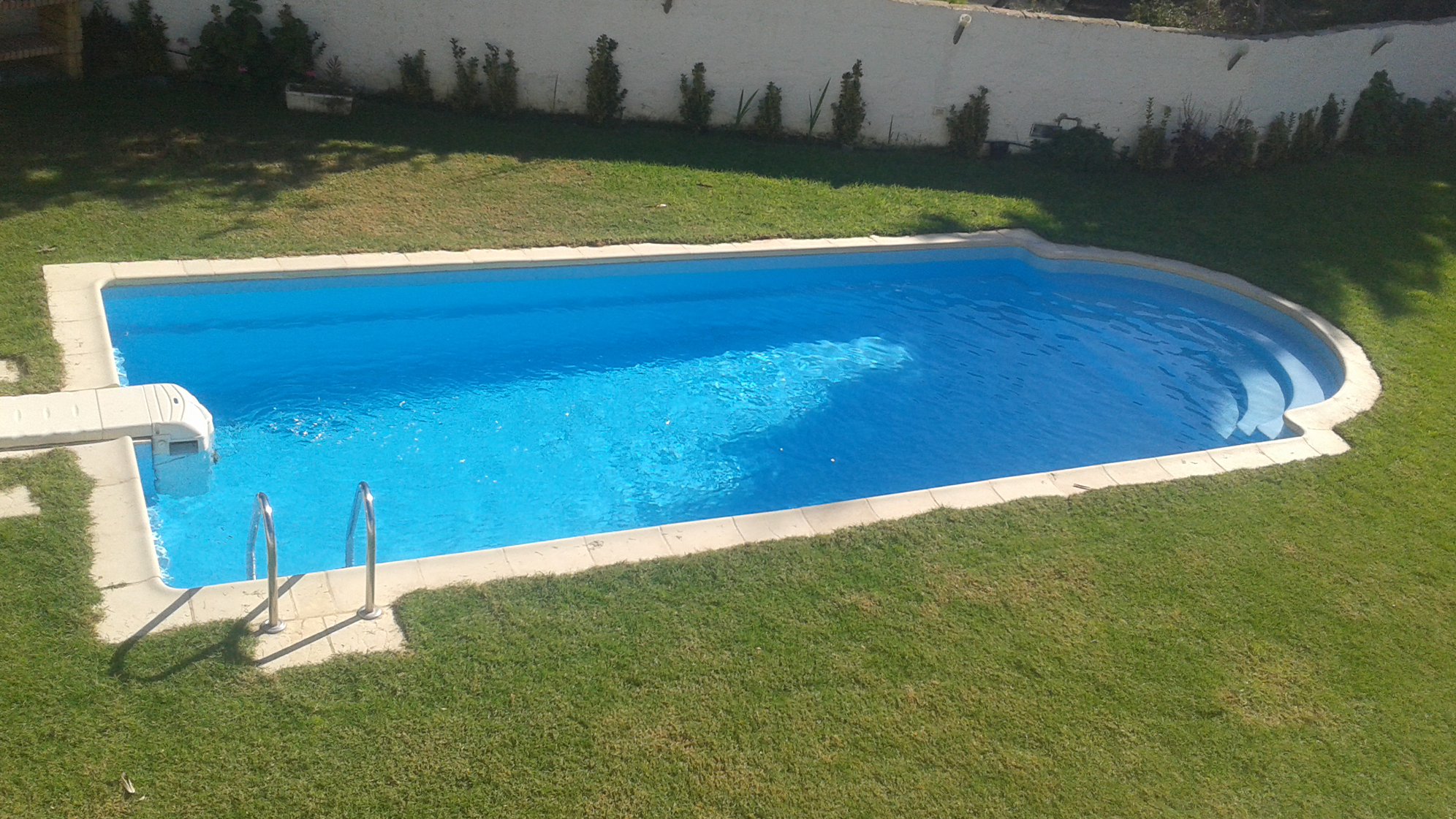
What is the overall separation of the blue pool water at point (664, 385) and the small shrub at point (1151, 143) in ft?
9.50

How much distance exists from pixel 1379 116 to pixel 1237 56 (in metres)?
2.55

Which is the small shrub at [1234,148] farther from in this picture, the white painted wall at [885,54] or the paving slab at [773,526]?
the paving slab at [773,526]

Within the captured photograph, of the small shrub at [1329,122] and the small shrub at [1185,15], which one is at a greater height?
the small shrub at [1185,15]

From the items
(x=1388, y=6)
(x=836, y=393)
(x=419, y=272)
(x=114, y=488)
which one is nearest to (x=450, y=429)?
(x=419, y=272)

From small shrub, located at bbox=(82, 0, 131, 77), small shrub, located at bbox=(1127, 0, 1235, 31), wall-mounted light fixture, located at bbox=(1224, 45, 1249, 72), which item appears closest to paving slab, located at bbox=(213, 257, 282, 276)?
small shrub, located at bbox=(82, 0, 131, 77)

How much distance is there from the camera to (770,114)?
12.5 m

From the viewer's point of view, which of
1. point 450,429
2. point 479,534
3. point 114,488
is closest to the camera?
point 114,488

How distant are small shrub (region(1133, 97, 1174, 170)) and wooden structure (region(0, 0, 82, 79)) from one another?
12.6m

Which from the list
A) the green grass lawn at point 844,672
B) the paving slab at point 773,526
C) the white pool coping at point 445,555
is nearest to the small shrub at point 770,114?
the white pool coping at point 445,555

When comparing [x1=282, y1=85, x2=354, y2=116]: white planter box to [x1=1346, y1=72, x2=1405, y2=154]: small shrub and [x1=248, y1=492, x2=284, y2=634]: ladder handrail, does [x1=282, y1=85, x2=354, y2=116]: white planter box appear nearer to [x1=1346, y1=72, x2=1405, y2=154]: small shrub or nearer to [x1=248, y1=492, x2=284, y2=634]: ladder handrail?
[x1=248, y1=492, x2=284, y2=634]: ladder handrail

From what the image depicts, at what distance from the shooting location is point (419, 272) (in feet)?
29.2

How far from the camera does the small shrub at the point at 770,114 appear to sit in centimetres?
1245

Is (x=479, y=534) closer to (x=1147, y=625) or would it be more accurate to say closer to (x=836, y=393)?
(x=836, y=393)

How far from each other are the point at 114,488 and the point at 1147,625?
19.3 ft
